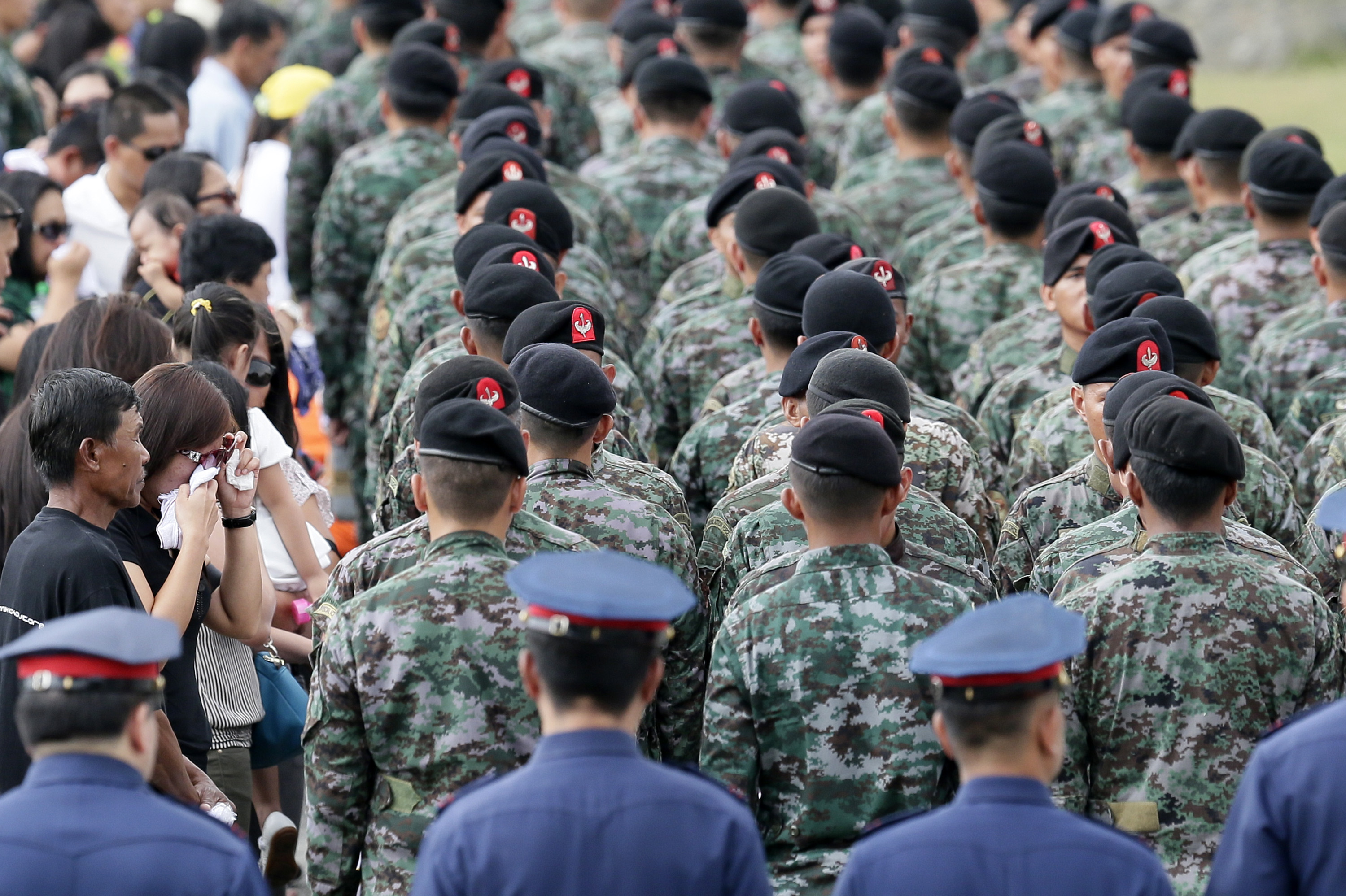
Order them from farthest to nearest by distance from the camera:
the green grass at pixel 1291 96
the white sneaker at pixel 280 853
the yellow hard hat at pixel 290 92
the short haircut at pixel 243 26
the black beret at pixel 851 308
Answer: the green grass at pixel 1291 96, the short haircut at pixel 243 26, the yellow hard hat at pixel 290 92, the black beret at pixel 851 308, the white sneaker at pixel 280 853

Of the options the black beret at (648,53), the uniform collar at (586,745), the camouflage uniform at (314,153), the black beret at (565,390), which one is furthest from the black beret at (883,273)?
the camouflage uniform at (314,153)

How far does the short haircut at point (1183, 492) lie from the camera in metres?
3.97

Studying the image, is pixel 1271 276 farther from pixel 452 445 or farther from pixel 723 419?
pixel 452 445

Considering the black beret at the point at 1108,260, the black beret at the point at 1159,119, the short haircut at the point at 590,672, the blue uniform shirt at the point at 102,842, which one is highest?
the black beret at the point at 1159,119

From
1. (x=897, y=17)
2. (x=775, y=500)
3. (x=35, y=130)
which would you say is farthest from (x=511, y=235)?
(x=897, y=17)

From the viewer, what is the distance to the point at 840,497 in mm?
3877

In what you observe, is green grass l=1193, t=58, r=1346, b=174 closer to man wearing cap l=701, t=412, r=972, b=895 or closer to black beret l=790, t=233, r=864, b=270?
black beret l=790, t=233, r=864, b=270

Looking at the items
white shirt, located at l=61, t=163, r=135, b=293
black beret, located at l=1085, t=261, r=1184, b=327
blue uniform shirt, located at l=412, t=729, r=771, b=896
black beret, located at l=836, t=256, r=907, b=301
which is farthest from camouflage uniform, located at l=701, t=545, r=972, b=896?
white shirt, located at l=61, t=163, r=135, b=293

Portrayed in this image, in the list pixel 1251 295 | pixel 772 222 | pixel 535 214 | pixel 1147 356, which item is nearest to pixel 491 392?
pixel 1147 356

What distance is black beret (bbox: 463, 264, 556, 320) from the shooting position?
5773 mm

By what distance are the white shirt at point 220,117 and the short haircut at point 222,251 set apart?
5051 mm

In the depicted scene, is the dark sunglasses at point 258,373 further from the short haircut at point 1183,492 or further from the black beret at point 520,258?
the short haircut at point 1183,492

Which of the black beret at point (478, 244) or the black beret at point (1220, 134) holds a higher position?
the black beret at point (1220, 134)

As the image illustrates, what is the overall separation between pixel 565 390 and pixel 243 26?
784cm
